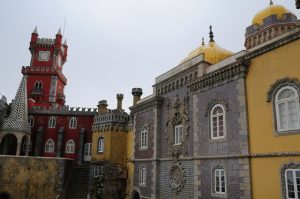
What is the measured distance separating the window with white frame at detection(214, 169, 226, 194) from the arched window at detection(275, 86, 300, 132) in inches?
162

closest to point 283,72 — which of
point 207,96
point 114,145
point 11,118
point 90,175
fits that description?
point 207,96

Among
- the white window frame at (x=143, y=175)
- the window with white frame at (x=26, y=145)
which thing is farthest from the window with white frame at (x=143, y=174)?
the window with white frame at (x=26, y=145)

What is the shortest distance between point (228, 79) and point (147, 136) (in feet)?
31.0

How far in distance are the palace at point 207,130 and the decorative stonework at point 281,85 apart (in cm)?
4

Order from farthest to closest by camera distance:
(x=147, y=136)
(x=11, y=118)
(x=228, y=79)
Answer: (x=11, y=118) < (x=147, y=136) < (x=228, y=79)

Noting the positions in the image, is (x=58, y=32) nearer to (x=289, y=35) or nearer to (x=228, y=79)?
(x=228, y=79)

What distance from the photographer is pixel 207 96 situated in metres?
16.4

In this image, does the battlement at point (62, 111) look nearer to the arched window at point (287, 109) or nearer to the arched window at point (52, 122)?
the arched window at point (52, 122)

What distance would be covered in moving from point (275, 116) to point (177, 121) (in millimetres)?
7650

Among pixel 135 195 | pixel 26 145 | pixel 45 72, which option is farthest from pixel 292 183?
pixel 45 72

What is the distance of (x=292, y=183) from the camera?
1110 centimetres

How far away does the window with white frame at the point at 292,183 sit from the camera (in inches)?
429

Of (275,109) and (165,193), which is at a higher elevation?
(275,109)

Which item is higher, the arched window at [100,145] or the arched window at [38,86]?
the arched window at [38,86]
